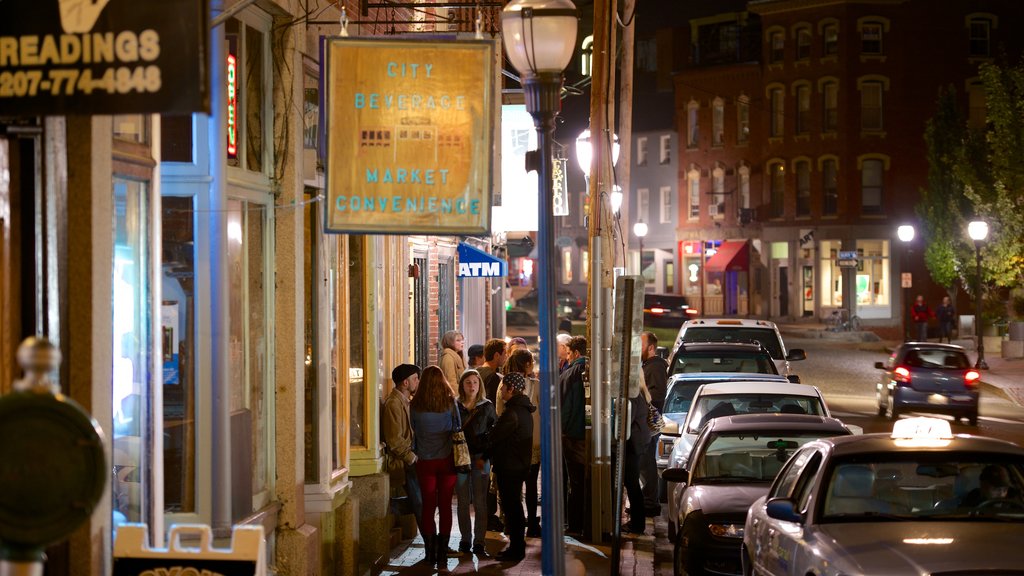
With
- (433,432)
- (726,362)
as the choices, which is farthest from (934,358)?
(433,432)

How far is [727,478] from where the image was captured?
38.2 ft

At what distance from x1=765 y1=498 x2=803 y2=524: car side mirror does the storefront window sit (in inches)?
153

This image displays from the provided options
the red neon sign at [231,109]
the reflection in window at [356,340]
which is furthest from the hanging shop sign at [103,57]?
the reflection in window at [356,340]

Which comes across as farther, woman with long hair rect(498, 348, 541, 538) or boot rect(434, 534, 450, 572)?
woman with long hair rect(498, 348, 541, 538)

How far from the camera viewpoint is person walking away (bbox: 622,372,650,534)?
14.2 m

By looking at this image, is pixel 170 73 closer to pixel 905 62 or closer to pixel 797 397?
pixel 797 397

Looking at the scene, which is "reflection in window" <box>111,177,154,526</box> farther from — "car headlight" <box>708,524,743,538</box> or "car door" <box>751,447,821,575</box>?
"car headlight" <box>708,524,743,538</box>

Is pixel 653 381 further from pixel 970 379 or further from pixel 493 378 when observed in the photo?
pixel 970 379

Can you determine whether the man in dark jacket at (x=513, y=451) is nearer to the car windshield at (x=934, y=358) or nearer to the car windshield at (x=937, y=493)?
the car windshield at (x=937, y=493)

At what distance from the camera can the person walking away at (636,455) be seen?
46.7 ft

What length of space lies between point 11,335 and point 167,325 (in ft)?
8.54

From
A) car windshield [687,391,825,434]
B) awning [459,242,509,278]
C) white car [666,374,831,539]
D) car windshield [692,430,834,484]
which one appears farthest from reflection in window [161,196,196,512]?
awning [459,242,509,278]

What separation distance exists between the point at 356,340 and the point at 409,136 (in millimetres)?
5526

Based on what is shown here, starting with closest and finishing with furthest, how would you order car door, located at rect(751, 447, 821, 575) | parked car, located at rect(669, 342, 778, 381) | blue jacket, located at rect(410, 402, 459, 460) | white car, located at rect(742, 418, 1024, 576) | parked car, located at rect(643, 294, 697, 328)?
white car, located at rect(742, 418, 1024, 576) < car door, located at rect(751, 447, 821, 575) < blue jacket, located at rect(410, 402, 459, 460) < parked car, located at rect(669, 342, 778, 381) < parked car, located at rect(643, 294, 697, 328)
